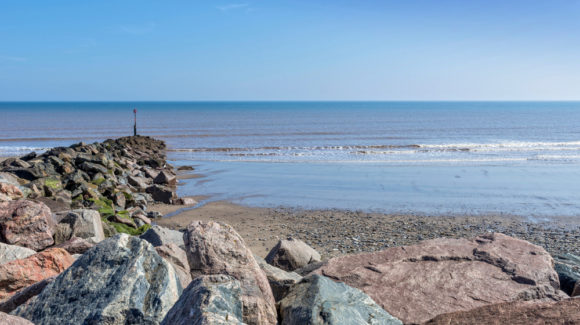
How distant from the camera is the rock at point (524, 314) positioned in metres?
3.29

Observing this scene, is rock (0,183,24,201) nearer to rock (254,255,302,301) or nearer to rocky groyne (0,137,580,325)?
rocky groyne (0,137,580,325)

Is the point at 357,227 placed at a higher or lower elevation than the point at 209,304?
lower

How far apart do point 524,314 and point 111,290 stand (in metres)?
3.19

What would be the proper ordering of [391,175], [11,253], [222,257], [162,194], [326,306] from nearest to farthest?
[326,306]
[222,257]
[11,253]
[162,194]
[391,175]

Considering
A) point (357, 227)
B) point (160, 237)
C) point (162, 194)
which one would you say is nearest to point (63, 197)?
point (162, 194)

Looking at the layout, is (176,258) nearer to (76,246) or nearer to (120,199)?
(76,246)

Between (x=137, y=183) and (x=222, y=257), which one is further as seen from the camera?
(x=137, y=183)

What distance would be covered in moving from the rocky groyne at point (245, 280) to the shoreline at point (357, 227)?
3220 mm

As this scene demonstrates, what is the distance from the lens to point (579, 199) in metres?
15.3

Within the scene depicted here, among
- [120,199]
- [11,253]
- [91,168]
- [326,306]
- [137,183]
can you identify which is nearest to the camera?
[326,306]

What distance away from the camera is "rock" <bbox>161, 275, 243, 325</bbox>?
9.69 feet

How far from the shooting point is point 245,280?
166 inches

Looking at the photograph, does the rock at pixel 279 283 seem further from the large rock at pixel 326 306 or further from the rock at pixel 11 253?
the rock at pixel 11 253

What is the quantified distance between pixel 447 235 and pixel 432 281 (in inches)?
244
